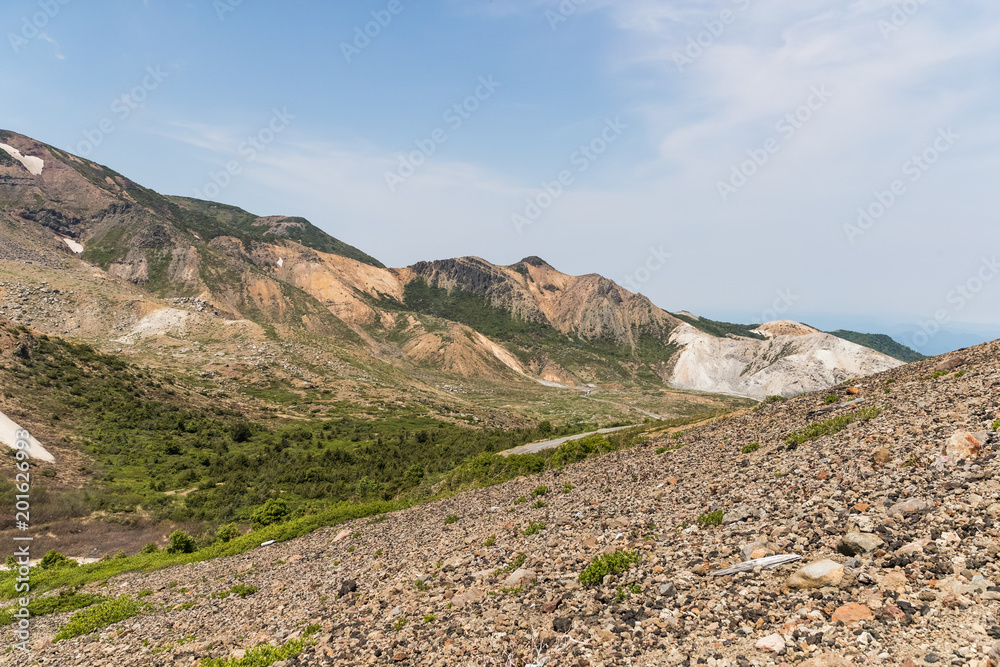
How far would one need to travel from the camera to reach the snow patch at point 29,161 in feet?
588

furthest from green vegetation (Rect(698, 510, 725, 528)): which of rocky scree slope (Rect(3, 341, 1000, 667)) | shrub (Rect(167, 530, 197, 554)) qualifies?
shrub (Rect(167, 530, 197, 554))

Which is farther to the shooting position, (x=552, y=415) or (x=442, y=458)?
(x=552, y=415)

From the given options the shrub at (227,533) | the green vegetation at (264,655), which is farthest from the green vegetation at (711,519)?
the shrub at (227,533)

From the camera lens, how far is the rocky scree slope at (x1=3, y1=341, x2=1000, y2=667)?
6.25 meters

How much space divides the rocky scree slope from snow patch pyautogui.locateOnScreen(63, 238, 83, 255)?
189742 mm

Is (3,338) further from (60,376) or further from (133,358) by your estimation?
(133,358)

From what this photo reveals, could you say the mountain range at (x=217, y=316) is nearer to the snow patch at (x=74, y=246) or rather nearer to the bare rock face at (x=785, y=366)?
the snow patch at (x=74, y=246)

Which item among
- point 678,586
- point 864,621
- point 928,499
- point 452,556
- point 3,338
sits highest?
point 3,338

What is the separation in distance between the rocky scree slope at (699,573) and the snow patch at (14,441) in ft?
97.0

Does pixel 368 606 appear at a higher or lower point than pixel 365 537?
higher

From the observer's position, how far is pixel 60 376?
57438mm

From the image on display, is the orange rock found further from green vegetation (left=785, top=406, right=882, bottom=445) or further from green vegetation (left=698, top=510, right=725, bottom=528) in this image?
green vegetation (left=785, top=406, right=882, bottom=445)

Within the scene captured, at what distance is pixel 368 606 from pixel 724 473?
42.1 feet

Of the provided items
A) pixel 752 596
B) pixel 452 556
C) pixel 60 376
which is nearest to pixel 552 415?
pixel 60 376
